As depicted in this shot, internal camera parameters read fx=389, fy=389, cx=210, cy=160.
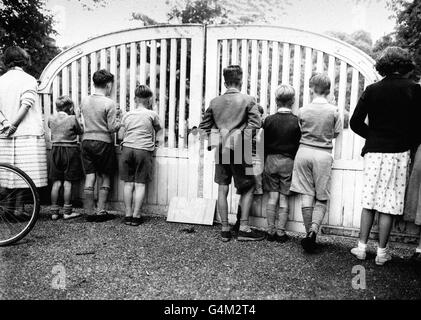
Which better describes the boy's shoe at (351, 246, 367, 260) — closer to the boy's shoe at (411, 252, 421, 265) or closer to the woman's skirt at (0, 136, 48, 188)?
the boy's shoe at (411, 252, 421, 265)

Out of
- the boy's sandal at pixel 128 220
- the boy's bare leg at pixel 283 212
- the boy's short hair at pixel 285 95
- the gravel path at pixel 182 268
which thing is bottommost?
the gravel path at pixel 182 268

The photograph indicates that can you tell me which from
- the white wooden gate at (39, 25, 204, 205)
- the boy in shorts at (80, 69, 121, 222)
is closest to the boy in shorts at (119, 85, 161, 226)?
the boy in shorts at (80, 69, 121, 222)

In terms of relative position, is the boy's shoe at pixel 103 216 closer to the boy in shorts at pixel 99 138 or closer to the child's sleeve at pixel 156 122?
the boy in shorts at pixel 99 138

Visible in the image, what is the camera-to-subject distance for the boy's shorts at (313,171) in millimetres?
3746

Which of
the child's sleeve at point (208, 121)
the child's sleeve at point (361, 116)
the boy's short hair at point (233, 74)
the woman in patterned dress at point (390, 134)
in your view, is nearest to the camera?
the woman in patterned dress at point (390, 134)

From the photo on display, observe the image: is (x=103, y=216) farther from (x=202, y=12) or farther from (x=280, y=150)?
(x=202, y=12)

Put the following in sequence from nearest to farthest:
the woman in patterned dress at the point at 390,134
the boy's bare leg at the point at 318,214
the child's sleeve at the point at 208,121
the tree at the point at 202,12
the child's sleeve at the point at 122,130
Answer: the woman in patterned dress at the point at 390,134 < the boy's bare leg at the point at 318,214 < the child's sleeve at the point at 208,121 < the child's sleeve at the point at 122,130 < the tree at the point at 202,12

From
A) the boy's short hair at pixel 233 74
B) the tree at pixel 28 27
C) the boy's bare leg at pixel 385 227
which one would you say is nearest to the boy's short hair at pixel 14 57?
the tree at pixel 28 27

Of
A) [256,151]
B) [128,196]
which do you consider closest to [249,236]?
[256,151]

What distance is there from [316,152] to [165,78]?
207 centimetres

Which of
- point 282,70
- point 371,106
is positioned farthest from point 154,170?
point 371,106

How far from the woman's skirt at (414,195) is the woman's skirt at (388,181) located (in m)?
0.12

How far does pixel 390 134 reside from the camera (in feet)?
10.9

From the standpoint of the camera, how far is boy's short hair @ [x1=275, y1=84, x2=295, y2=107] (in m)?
3.98
